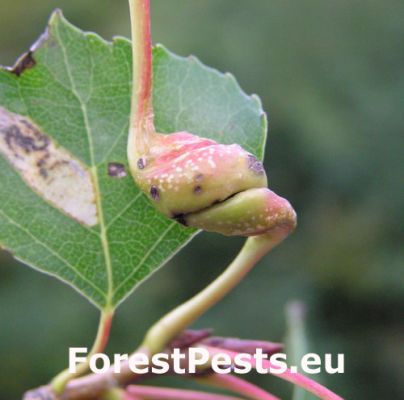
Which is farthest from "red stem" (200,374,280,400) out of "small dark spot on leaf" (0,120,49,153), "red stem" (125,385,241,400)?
"small dark spot on leaf" (0,120,49,153)

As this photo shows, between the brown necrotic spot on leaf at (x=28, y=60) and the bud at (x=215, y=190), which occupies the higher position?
the brown necrotic spot on leaf at (x=28, y=60)

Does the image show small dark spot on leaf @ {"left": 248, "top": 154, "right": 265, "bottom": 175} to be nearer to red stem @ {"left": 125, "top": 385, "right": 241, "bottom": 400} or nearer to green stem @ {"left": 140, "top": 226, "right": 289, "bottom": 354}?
green stem @ {"left": 140, "top": 226, "right": 289, "bottom": 354}

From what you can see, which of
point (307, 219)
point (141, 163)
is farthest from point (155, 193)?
point (307, 219)

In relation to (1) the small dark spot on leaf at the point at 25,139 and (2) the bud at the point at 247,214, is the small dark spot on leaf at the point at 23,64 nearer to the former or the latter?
(1) the small dark spot on leaf at the point at 25,139

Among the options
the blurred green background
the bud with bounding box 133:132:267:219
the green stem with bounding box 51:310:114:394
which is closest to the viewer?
the bud with bounding box 133:132:267:219

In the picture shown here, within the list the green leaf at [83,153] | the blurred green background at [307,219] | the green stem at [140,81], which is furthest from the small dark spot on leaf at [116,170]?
the blurred green background at [307,219]

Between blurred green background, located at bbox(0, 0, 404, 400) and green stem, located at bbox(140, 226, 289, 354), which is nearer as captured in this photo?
green stem, located at bbox(140, 226, 289, 354)
